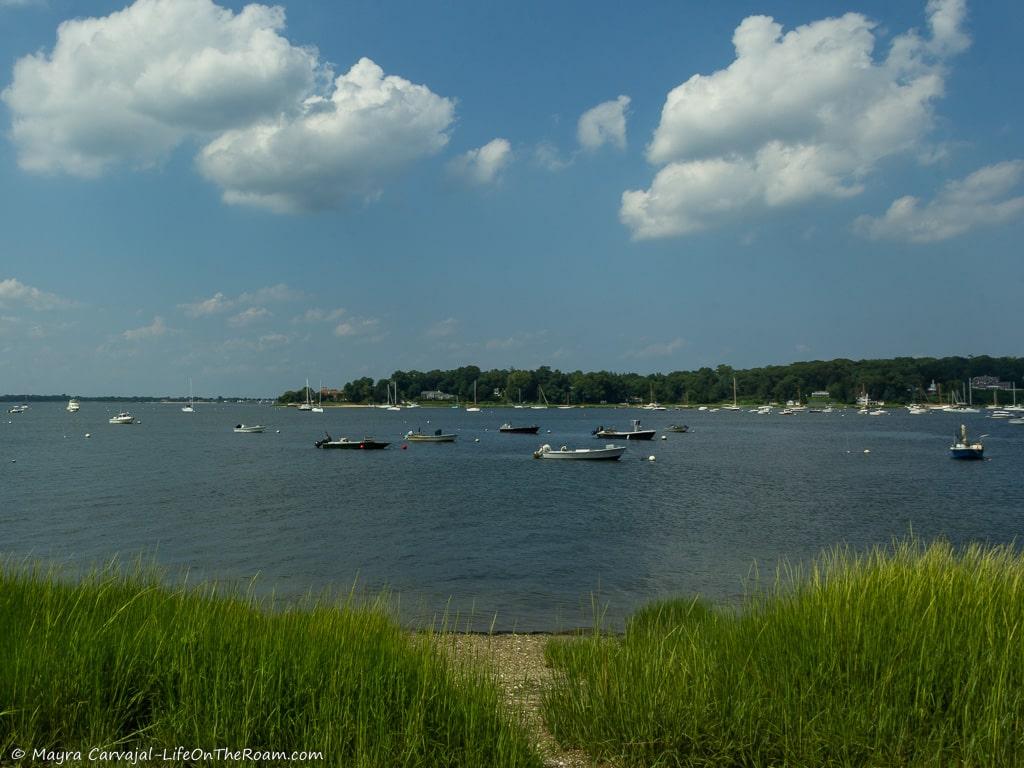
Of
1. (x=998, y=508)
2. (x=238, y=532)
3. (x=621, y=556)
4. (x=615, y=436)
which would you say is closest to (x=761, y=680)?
(x=621, y=556)

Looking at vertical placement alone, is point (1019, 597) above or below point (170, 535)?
above

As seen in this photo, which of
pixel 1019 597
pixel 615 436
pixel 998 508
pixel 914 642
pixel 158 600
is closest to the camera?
pixel 914 642

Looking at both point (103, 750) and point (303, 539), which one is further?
point (303, 539)

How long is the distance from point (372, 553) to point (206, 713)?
20759 millimetres

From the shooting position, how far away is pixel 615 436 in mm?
101500

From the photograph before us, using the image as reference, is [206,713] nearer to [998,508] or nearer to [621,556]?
[621,556]

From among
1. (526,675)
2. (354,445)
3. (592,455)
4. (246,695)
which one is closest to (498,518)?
(526,675)

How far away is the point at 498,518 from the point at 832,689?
28.6 meters

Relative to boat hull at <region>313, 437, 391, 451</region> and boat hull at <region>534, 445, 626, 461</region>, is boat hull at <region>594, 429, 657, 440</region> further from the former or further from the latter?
boat hull at <region>313, 437, 391, 451</region>

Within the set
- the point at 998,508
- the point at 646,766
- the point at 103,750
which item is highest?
the point at 103,750

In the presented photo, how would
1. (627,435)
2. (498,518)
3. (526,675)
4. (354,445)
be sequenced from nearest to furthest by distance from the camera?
(526,675), (498,518), (354,445), (627,435)

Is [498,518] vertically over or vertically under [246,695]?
under

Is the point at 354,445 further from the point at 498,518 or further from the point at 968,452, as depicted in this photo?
the point at 968,452

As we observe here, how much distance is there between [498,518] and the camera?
115 feet
